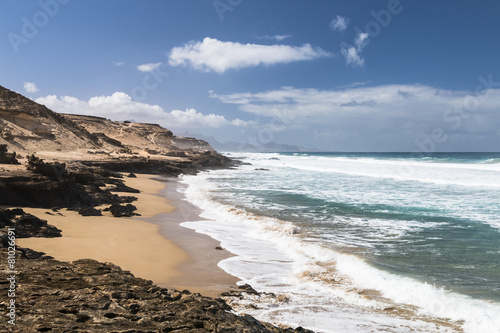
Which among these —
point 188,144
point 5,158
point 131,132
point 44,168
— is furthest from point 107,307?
point 188,144

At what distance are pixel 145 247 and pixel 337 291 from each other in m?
4.40

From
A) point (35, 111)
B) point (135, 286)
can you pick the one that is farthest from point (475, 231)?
point (35, 111)

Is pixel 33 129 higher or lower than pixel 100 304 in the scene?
higher

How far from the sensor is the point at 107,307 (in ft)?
10.3

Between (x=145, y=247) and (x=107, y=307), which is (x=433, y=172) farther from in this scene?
(x=107, y=307)

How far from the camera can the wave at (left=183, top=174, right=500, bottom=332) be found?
4707mm

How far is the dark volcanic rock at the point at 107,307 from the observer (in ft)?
9.35

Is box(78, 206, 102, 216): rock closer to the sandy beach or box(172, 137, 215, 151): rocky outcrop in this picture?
the sandy beach

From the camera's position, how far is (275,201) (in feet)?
54.1

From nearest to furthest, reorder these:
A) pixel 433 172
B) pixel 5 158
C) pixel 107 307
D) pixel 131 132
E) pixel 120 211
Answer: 1. pixel 107 307
2. pixel 120 211
3. pixel 5 158
4. pixel 433 172
5. pixel 131 132

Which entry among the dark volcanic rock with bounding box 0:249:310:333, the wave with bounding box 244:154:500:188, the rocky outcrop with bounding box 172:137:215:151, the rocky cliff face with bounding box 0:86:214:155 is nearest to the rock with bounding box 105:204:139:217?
the dark volcanic rock with bounding box 0:249:310:333

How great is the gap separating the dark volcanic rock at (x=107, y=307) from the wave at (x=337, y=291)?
1557mm

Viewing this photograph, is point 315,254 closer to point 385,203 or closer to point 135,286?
point 135,286

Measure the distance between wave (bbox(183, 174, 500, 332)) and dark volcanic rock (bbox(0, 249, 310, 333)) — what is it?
1.56 m
